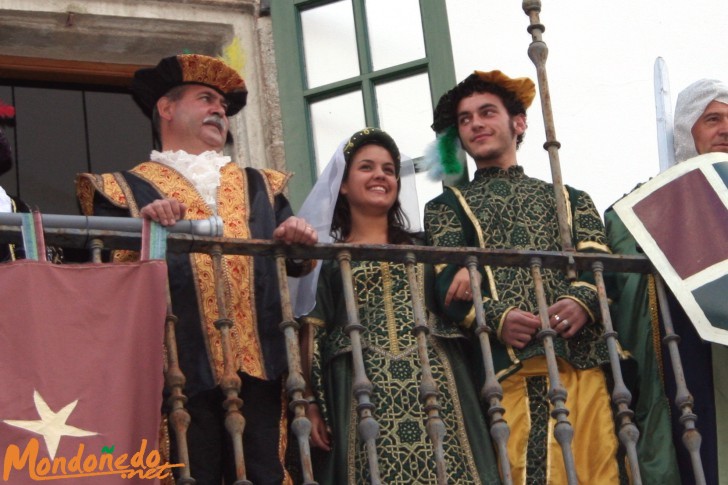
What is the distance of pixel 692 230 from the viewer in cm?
728

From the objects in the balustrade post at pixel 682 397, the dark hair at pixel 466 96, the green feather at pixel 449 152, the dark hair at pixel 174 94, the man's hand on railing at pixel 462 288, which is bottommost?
the balustrade post at pixel 682 397

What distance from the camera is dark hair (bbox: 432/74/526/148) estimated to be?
7840 millimetres

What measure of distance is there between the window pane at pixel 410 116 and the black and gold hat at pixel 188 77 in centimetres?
89

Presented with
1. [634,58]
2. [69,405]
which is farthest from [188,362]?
[634,58]

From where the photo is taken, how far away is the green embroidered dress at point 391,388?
6.92 meters

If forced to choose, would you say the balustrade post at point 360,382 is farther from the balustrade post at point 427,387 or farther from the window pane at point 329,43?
the window pane at point 329,43

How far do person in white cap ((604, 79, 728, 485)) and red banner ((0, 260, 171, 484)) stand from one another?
1.59m

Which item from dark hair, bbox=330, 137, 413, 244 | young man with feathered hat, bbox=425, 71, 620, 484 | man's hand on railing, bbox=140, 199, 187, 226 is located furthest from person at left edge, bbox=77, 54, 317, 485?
young man with feathered hat, bbox=425, 71, 620, 484

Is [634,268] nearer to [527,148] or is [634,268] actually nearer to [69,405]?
[527,148]

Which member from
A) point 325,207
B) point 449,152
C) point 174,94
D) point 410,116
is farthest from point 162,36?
point 325,207

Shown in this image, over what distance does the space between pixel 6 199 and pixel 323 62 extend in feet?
5.89

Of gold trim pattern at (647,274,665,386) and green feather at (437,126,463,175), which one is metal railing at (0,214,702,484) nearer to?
gold trim pattern at (647,274,665,386)

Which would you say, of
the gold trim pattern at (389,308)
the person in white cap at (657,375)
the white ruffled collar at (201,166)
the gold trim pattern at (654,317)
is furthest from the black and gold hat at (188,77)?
the gold trim pattern at (654,317)

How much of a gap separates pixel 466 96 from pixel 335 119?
82cm
